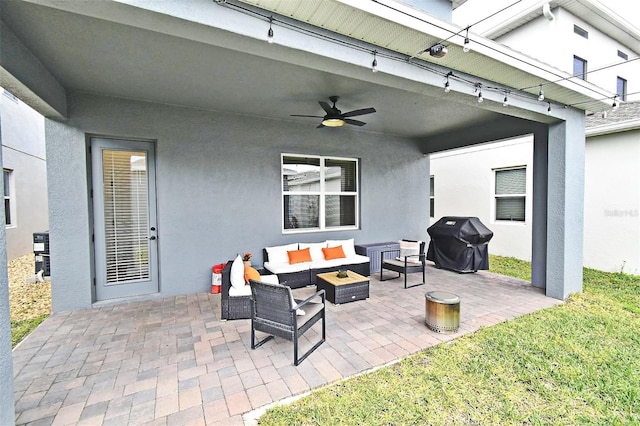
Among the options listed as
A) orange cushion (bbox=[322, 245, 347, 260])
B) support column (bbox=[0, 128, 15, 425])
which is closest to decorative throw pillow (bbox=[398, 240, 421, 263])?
orange cushion (bbox=[322, 245, 347, 260])

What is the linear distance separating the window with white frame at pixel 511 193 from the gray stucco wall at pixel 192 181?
456 cm

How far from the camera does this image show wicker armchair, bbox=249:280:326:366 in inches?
103

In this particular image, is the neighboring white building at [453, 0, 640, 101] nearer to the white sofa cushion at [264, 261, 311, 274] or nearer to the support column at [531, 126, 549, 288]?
the support column at [531, 126, 549, 288]

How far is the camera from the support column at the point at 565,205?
4.45 metres

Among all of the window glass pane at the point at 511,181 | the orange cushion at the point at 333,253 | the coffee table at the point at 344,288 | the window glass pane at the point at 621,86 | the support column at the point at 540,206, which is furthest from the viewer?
the window glass pane at the point at 621,86

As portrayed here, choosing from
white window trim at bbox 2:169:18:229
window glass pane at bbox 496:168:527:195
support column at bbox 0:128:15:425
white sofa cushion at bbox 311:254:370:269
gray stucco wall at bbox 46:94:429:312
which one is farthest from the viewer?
window glass pane at bbox 496:168:527:195

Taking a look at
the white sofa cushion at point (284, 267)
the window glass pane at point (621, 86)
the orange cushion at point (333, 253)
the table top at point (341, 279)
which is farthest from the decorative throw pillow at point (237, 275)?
the window glass pane at point (621, 86)

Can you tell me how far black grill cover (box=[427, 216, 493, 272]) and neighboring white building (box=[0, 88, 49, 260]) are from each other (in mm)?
10830

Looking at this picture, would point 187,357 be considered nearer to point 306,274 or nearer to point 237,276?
point 237,276

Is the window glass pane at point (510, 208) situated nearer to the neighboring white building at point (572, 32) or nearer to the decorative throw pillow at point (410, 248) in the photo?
the neighboring white building at point (572, 32)

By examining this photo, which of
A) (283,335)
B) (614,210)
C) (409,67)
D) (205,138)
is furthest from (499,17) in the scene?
(283,335)

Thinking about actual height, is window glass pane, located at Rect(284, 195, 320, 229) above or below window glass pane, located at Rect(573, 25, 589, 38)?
below

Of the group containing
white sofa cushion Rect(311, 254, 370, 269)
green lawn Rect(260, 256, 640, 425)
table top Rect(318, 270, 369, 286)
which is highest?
white sofa cushion Rect(311, 254, 370, 269)

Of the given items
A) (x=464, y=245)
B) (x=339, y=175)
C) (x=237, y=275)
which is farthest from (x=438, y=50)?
(x=464, y=245)
